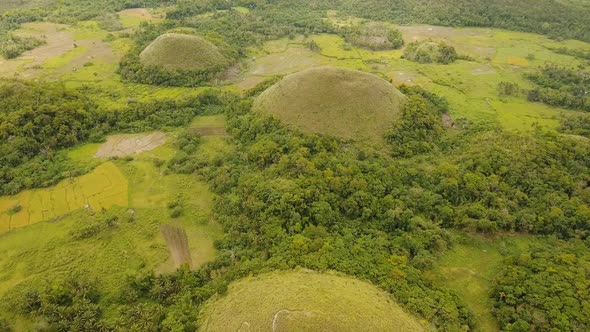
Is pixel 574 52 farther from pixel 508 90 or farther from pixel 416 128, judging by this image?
pixel 416 128

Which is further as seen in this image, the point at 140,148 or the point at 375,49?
the point at 375,49

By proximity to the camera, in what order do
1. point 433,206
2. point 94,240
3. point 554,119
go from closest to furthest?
point 94,240
point 433,206
point 554,119

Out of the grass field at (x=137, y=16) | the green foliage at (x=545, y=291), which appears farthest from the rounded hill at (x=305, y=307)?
the grass field at (x=137, y=16)

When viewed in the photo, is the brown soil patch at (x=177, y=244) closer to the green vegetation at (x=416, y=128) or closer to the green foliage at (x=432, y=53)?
the green vegetation at (x=416, y=128)

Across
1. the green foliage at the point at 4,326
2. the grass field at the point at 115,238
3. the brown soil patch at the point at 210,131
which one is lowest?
the green foliage at the point at 4,326

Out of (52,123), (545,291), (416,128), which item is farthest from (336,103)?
(52,123)

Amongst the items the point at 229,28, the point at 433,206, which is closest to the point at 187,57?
the point at 229,28

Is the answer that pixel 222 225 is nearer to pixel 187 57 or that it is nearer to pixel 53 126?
pixel 53 126

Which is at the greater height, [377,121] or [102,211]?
[377,121]
